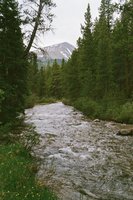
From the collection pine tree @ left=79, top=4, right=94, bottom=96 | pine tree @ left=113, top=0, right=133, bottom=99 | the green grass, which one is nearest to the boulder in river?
the green grass

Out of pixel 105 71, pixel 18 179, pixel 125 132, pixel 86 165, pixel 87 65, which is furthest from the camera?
pixel 87 65

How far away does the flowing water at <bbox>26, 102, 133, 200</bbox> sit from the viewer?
39.4 ft

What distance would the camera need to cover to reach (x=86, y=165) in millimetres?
15578

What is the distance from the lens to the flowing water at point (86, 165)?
12008 millimetres

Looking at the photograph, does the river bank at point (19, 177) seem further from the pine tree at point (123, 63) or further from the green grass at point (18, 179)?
the pine tree at point (123, 63)

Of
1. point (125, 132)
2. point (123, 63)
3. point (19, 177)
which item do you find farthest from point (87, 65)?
point (19, 177)

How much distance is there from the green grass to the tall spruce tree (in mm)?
8917

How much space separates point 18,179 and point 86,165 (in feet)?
16.3

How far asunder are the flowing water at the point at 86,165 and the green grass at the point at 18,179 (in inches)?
27.3

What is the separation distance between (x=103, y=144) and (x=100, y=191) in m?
9.02

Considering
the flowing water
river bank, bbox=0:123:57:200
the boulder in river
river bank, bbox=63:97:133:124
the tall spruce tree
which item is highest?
the tall spruce tree

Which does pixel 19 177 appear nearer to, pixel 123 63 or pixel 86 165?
pixel 86 165

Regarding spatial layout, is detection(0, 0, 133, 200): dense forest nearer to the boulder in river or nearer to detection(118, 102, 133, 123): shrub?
detection(118, 102, 133, 123): shrub

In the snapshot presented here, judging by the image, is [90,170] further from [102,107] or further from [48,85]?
[48,85]
